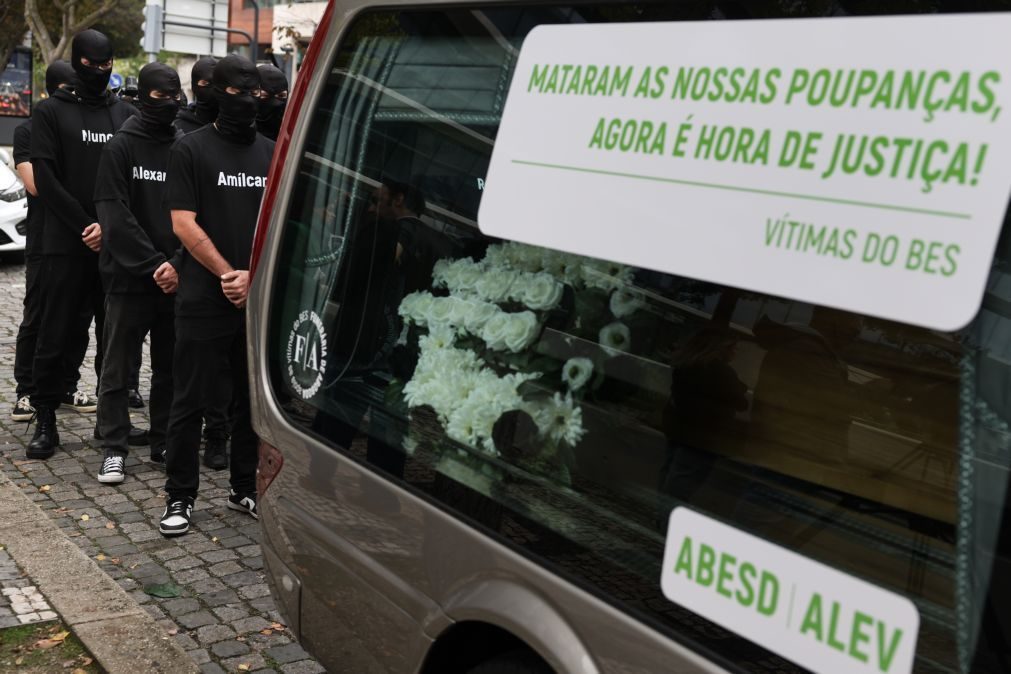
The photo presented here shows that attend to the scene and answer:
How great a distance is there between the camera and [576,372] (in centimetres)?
241

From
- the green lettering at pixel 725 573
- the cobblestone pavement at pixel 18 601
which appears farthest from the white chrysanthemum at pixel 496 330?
the cobblestone pavement at pixel 18 601

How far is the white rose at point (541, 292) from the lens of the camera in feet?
8.01

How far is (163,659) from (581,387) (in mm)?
2263

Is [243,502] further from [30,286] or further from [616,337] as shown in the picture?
[616,337]

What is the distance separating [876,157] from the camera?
178cm

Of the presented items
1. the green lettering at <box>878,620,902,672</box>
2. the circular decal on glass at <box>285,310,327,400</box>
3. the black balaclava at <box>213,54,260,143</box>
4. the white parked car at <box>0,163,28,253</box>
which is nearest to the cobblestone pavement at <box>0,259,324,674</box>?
the circular decal on glass at <box>285,310,327,400</box>

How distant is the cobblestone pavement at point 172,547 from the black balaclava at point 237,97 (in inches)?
68.6

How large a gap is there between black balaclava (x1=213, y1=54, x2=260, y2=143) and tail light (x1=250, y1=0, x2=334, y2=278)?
1684mm

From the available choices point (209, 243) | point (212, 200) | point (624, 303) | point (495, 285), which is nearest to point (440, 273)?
point (495, 285)

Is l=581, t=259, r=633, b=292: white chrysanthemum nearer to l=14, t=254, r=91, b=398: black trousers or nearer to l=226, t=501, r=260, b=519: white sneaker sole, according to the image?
l=226, t=501, r=260, b=519: white sneaker sole

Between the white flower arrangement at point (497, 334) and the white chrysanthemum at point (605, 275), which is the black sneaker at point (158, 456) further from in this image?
the white chrysanthemum at point (605, 275)

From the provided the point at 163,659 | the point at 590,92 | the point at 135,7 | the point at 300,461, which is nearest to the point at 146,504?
the point at 163,659

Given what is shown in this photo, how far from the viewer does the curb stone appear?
3.99 meters

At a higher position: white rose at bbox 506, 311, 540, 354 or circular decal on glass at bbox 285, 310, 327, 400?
white rose at bbox 506, 311, 540, 354
